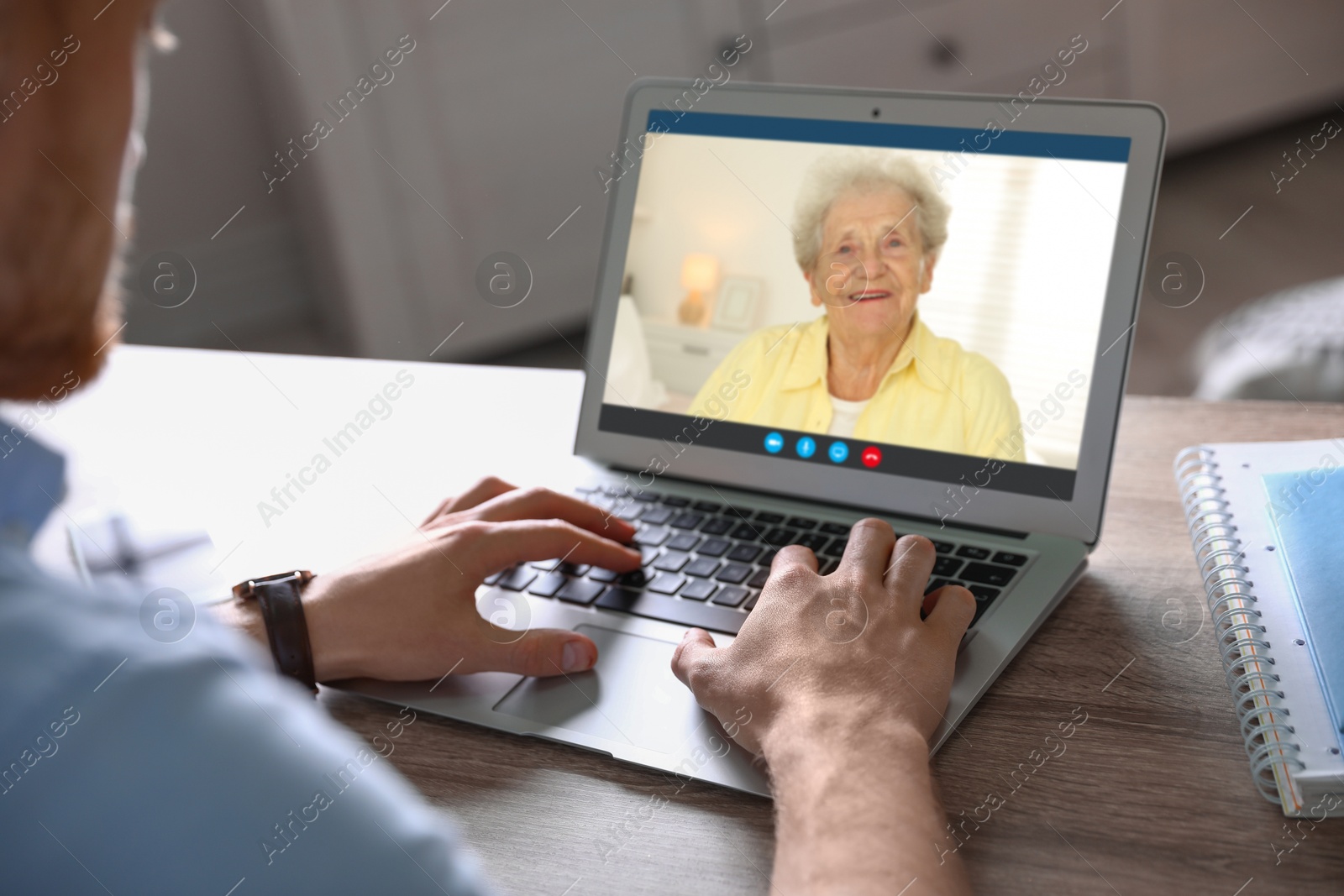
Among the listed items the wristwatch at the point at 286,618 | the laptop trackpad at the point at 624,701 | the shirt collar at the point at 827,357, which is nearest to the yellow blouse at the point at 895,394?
the shirt collar at the point at 827,357

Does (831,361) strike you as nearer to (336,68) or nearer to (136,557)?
(136,557)

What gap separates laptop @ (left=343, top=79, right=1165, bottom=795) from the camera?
0.74m

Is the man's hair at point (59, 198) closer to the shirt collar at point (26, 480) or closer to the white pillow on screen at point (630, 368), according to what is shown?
the shirt collar at point (26, 480)

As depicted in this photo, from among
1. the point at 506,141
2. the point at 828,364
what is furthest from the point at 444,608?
the point at 506,141

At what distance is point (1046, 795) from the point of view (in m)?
0.56

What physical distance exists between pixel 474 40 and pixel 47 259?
236 centimetres

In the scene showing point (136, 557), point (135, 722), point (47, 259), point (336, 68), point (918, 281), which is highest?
point (336, 68)

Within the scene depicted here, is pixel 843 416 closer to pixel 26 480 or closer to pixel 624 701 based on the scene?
pixel 624 701

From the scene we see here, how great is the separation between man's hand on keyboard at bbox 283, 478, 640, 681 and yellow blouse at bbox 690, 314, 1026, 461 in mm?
190

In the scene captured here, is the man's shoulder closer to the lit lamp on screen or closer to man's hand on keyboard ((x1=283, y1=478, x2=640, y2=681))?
man's hand on keyboard ((x1=283, y1=478, x2=640, y2=681))

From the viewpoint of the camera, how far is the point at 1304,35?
10.8ft

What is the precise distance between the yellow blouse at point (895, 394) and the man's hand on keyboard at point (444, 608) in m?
0.19

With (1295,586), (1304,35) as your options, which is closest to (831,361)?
(1295,586)

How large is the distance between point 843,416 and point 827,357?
5 centimetres
